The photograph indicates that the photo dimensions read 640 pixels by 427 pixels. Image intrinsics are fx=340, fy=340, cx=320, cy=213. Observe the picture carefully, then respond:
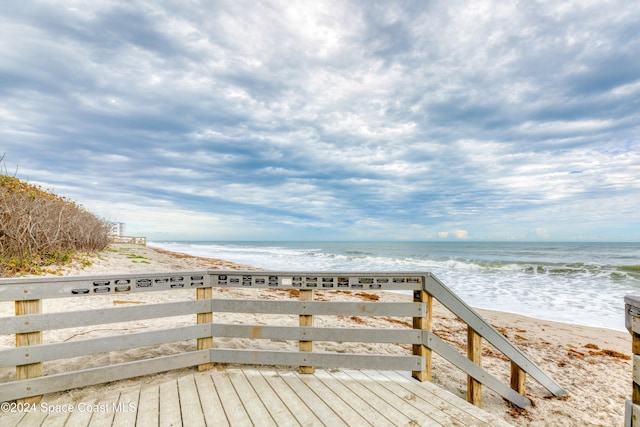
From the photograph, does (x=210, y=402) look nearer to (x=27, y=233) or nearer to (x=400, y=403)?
(x=400, y=403)

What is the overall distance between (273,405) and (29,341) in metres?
2.34

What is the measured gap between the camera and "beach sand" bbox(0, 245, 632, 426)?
431 centimetres

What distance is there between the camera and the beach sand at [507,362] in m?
4.31

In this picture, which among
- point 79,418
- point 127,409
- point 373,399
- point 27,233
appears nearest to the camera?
point 79,418

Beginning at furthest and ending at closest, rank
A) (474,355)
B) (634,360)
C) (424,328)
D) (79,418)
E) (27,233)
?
(27,233), (474,355), (424,328), (79,418), (634,360)

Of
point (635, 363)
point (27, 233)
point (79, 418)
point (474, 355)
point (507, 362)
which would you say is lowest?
point (507, 362)

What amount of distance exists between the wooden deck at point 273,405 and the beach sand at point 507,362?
0.36 m

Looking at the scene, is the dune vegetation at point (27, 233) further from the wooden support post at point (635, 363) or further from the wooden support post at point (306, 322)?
the wooden support post at point (635, 363)

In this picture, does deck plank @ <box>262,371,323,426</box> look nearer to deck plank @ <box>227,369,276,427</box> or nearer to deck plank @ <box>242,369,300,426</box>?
deck plank @ <box>242,369,300,426</box>

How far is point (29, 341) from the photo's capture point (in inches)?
124

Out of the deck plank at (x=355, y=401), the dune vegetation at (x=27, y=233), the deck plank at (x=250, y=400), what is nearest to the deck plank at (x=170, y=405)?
the deck plank at (x=250, y=400)

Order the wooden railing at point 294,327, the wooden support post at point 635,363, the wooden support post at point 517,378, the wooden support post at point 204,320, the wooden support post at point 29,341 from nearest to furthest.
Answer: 1. the wooden support post at point 635,363
2. the wooden support post at point 29,341
3. the wooden railing at point 294,327
4. the wooden support post at point 204,320
5. the wooden support post at point 517,378

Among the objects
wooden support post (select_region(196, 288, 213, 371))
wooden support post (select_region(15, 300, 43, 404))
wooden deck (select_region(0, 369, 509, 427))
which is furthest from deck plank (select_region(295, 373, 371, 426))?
wooden support post (select_region(15, 300, 43, 404))

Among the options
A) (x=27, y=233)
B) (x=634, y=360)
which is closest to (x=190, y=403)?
(x=634, y=360)
